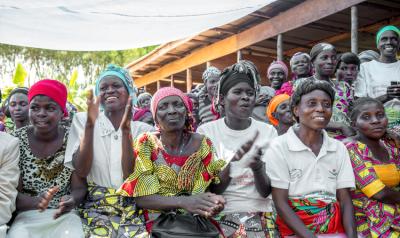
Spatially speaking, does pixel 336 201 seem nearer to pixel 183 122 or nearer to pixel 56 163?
pixel 183 122

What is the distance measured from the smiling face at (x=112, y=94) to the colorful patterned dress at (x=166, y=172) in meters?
0.41

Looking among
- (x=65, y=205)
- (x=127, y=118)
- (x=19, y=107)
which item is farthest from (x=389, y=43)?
(x=19, y=107)

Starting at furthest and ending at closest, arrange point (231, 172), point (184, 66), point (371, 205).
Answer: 1. point (184, 66)
2. point (371, 205)
3. point (231, 172)

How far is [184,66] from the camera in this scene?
11.7 meters

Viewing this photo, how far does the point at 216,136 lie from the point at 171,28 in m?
1.49

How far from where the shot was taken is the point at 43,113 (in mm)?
3031

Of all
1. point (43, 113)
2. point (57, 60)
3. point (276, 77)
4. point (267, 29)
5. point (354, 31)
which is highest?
point (57, 60)

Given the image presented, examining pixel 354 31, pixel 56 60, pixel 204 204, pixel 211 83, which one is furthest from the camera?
pixel 56 60

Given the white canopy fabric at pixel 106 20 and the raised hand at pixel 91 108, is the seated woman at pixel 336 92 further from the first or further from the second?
the raised hand at pixel 91 108

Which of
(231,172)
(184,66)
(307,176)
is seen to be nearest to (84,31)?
(231,172)

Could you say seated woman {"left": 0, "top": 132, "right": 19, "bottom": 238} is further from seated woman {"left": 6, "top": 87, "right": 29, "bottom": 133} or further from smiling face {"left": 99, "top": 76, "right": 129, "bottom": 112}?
seated woman {"left": 6, "top": 87, "right": 29, "bottom": 133}

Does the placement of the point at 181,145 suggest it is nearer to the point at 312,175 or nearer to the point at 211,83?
the point at 312,175

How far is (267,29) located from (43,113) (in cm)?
577

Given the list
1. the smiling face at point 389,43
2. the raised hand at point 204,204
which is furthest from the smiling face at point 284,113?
the raised hand at point 204,204
